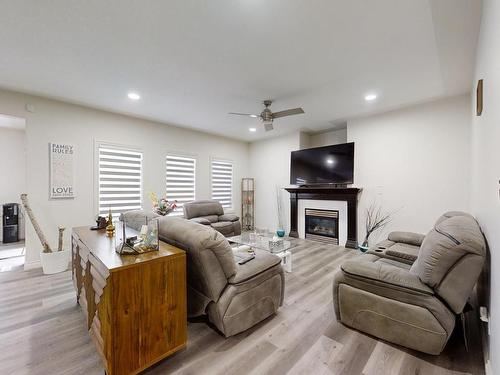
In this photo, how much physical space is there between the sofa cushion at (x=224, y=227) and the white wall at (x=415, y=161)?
2897 millimetres

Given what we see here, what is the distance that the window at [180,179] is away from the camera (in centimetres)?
546

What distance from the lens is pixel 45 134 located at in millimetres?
3773

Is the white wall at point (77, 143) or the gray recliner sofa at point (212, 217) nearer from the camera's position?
the white wall at point (77, 143)

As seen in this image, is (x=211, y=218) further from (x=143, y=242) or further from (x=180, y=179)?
(x=143, y=242)

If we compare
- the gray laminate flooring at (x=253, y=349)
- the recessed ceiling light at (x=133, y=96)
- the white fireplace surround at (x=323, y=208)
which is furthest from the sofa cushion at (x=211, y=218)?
the gray laminate flooring at (x=253, y=349)

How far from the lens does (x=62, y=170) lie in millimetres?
3918

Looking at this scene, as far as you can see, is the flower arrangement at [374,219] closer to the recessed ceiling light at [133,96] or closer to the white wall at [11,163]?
the recessed ceiling light at [133,96]

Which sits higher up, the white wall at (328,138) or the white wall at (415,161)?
the white wall at (328,138)

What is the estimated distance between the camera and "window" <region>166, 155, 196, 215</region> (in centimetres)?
546

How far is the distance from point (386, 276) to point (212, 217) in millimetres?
4163

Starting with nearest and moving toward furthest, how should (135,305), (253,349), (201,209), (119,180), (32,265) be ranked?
(135,305)
(253,349)
(32,265)
(119,180)
(201,209)

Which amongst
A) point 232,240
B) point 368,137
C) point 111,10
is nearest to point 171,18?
point 111,10

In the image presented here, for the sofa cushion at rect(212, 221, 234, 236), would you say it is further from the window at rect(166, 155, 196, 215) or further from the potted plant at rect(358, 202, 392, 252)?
the potted plant at rect(358, 202, 392, 252)

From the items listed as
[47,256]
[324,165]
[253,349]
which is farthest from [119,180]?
[324,165]
